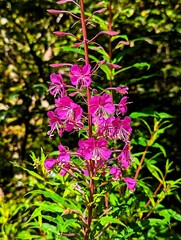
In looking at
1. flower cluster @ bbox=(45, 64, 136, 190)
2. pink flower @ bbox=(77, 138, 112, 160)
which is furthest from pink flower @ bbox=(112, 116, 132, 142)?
pink flower @ bbox=(77, 138, 112, 160)

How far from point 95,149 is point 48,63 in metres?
2.19

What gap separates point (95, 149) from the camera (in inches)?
92.9

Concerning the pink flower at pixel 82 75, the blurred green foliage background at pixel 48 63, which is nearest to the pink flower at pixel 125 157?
the pink flower at pixel 82 75

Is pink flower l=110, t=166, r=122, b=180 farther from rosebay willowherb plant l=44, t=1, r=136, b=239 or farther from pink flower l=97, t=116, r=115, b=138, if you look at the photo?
pink flower l=97, t=116, r=115, b=138

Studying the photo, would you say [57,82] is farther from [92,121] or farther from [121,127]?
[121,127]

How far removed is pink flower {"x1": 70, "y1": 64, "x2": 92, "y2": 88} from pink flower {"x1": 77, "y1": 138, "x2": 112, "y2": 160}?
283mm

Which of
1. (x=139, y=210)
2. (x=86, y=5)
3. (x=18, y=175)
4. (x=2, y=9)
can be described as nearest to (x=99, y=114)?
(x=139, y=210)

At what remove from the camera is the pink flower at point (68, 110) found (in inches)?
92.6

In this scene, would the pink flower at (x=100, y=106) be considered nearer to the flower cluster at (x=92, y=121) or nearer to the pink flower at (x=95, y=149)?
the flower cluster at (x=92, y=121)

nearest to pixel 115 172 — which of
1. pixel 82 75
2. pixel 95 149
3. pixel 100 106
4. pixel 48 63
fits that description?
pixel 95 149

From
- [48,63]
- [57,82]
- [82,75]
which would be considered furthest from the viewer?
[48,63]

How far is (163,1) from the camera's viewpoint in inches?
163

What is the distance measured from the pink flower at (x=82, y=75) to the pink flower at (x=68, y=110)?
105 mm

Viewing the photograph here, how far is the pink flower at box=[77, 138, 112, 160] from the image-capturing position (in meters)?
2.35
